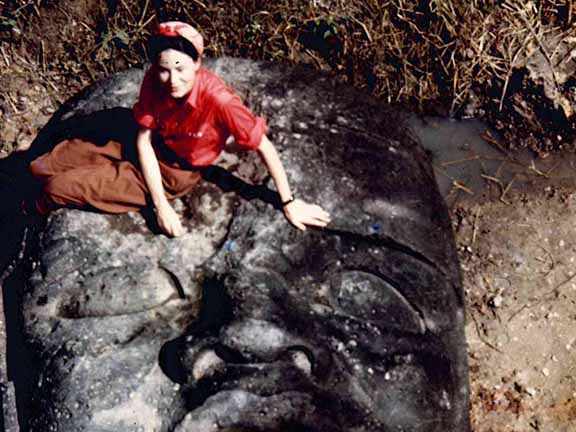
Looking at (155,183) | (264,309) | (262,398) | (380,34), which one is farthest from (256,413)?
(380,34)

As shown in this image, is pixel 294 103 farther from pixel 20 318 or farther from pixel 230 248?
A: pixel 20 318

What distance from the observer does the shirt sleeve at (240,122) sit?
2.73m

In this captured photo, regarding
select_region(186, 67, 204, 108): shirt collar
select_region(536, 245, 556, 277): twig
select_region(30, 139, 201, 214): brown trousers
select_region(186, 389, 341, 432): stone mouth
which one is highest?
select_region(186, 67, 204, 108): shirt collar

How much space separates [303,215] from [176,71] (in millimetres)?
732

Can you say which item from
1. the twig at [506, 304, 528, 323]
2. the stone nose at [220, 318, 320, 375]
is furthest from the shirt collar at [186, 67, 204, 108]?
the twig at [506, 304, 528, 323]

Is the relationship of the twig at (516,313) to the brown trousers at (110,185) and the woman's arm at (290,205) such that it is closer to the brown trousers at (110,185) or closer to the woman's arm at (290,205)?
the woman's arm at (290,205)

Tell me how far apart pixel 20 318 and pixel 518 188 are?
8.51 ft

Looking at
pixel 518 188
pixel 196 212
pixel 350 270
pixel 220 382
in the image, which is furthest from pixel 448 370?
pixel 518 188

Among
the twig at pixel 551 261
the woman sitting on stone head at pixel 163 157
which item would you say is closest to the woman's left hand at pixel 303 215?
the woman sitting on stone head at pixel 163 157

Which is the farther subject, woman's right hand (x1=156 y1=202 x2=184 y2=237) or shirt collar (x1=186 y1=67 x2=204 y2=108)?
woman's right hand (x1=156 y1=202 x2=184 y2=237)

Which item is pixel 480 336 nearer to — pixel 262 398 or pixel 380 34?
pixel 380 34

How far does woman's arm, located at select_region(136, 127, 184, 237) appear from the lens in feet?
9.46

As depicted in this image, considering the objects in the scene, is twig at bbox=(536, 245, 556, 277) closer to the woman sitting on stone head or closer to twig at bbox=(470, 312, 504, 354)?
twig at bbox=(470, 312, 504, 354)

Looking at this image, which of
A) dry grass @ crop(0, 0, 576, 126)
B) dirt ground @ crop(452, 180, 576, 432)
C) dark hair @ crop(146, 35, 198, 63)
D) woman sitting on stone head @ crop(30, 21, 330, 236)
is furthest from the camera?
dry grass @ crop(0, 0, 576, 126)
